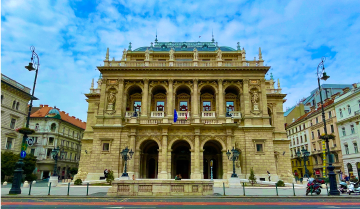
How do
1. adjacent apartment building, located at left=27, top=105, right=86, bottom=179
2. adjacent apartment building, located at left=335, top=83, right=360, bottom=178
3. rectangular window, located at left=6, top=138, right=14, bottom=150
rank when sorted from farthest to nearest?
1. adjacent apartment building, located at left=27, top=105, right=86, bottom=179
2. adjacent apartment building, located at left=335, top=83, right=360, bottom=178
3. rectangular window, located at left=6, top=138, right=14, bottom=150

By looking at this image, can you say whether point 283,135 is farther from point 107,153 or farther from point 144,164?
point 107,153

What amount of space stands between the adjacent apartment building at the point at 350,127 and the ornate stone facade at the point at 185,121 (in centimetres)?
1130

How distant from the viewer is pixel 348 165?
142 feet

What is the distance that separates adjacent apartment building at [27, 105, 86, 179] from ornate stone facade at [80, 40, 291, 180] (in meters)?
19.0

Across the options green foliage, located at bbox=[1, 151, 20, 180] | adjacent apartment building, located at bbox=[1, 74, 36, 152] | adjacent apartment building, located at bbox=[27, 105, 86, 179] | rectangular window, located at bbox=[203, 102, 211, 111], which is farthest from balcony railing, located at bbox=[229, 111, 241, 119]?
adjacent apartment building, located at bbox=[27, 105, 86, 179]

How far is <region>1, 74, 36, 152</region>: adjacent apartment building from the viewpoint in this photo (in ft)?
124

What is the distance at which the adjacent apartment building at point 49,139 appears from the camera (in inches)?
2156

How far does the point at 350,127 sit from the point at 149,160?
35.2 metres

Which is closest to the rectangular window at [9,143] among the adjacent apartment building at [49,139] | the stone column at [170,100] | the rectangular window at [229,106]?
the adjacent apartment building at [49,139]

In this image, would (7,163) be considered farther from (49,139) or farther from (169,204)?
(169,204)

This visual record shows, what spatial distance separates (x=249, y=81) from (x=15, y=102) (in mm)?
38385

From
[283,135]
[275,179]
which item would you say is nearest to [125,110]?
[275,179]

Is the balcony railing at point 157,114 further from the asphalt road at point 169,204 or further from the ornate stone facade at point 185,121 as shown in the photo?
the asphalt road at point 169,204

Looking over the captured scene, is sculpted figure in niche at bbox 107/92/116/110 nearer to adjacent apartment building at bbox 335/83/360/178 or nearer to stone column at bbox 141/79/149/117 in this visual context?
stone column at bbox 141/79/149/117
